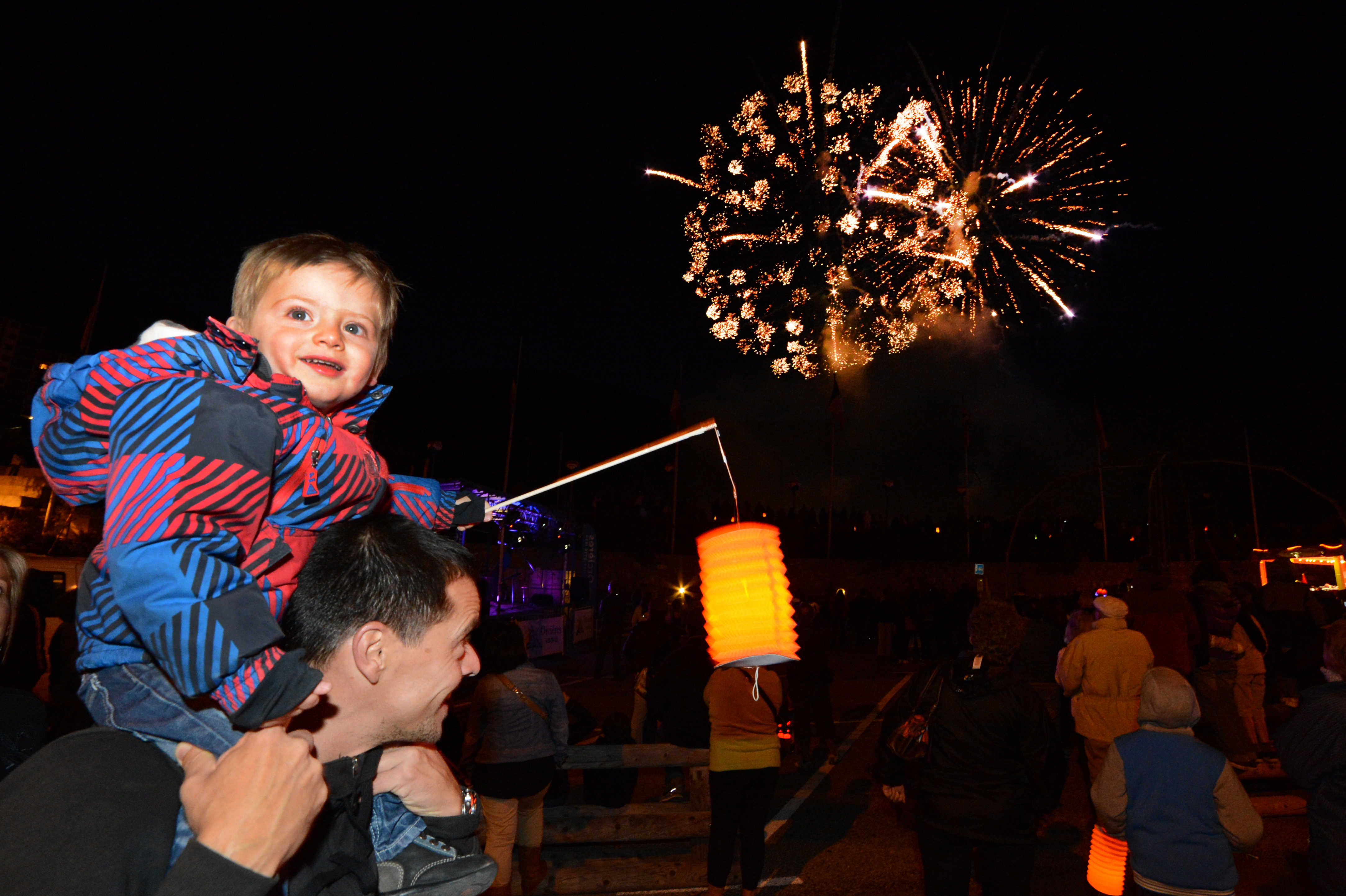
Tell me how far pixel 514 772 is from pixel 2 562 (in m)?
3.60

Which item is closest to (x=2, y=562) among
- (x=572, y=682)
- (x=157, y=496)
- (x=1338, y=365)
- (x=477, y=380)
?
(x=157, y=496)

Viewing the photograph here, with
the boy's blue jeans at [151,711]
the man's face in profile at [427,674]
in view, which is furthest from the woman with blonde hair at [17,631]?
the man's face in profile at [427,674]

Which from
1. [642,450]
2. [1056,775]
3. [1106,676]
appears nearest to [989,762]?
[1056,775]

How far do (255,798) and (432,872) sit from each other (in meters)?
0.68

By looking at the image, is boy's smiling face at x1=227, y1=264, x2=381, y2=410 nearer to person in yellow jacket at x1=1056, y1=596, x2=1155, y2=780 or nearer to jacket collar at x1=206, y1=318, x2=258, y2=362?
jacket collar at x1=206, y1=318, x2=258, y2=362

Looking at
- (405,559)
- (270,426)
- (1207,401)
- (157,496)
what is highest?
(1207,401)

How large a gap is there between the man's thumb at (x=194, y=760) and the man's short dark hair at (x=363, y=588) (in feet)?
1.01

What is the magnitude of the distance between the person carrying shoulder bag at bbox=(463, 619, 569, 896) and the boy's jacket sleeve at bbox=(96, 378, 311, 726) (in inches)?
190

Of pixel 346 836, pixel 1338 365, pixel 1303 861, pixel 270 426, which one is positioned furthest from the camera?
pixel 1338 365

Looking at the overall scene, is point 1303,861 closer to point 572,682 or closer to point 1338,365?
point 572,682

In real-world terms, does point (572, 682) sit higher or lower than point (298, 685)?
lower

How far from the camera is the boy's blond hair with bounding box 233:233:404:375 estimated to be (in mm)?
1924

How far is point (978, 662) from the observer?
15.8 feet

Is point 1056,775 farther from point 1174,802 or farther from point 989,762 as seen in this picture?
point 1174,802
